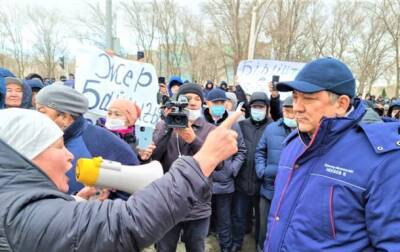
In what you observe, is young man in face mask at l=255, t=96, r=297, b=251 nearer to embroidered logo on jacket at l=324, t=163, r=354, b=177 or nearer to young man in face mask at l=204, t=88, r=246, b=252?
young man in face mask at l=204, t=88, r=246, b=252

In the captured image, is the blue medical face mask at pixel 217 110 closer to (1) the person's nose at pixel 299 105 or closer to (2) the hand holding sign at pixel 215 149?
(1) the person's nose at pixel 299 105

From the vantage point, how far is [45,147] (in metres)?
1.25

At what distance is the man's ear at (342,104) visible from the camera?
1950 millimetres

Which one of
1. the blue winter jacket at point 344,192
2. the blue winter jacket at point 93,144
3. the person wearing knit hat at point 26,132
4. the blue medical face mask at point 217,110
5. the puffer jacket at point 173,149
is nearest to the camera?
the person wearing knit hat at point 26,132

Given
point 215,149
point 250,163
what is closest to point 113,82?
point 250,163

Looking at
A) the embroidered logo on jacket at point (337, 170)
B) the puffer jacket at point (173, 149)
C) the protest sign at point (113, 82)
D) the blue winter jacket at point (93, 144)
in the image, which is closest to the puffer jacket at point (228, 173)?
the puffer jacket at point (173, 149)

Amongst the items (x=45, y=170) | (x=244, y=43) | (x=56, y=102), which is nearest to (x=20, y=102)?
(x=56, y=102)

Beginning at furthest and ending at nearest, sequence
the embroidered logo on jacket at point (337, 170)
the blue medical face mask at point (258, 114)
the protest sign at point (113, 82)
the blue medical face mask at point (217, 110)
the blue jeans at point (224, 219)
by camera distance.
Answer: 1. the blue medical face mask at point (217, 110)
2. the blue medical face mask at point (258, 114)
3. the blue jeans at point (224, 219)
4. the protest sign at point (113, 82)
5. the embroidered logo on jacket at point (337, 170)

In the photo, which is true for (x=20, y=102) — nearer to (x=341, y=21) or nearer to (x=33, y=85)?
(x=33, y=85)

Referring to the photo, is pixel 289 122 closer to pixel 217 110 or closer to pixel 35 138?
pixel 217 110

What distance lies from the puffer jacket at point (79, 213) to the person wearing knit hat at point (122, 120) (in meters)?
2.04

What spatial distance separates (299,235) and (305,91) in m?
0.73

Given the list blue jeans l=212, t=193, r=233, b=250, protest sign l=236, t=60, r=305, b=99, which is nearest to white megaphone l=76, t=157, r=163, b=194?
blue jeans l=212, t=193, r=233, b=250

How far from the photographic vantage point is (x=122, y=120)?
324 cm
